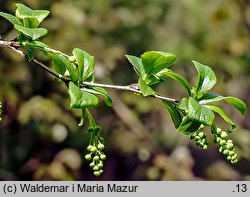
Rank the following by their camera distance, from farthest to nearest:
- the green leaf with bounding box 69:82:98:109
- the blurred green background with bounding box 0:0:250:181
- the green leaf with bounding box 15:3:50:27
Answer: the blurred green background with bounding box 0:0:250:181
the green leaf with bounding box 15:3:50:27
the green leaf with bounding box 69:82:98:109

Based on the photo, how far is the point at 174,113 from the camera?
83cm

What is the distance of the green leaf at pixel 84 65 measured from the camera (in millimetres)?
828

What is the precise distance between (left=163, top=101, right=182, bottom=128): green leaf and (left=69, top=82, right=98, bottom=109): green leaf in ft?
0.32

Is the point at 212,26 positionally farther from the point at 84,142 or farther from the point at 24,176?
the point at 24,176

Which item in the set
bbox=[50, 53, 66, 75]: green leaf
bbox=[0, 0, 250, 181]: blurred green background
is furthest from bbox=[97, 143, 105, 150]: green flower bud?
bbox=[0, 0, 250, 181]: blurred green background

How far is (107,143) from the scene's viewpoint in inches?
108

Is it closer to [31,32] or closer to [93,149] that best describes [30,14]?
[31,32]

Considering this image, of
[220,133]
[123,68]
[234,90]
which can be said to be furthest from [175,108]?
[234,90]

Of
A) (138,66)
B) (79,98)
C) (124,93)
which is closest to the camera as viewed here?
A: (79,98)

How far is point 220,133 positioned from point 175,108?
0.20ft

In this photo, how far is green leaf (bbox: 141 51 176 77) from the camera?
83 cm

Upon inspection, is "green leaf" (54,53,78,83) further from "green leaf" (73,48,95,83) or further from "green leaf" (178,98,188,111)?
"green leaf" (178,98,188,111)

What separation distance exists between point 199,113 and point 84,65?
0.53 ft

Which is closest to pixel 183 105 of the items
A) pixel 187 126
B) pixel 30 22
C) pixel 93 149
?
pixel 187 126
